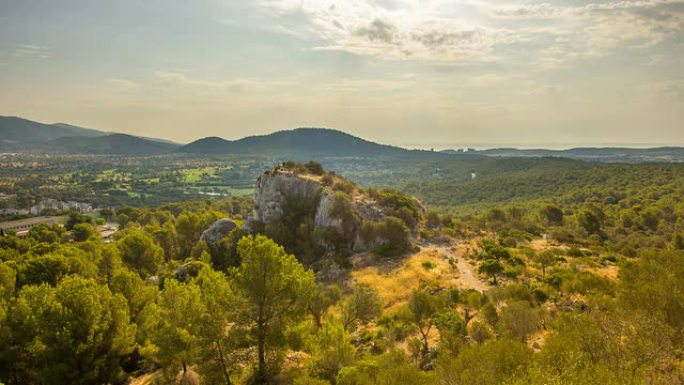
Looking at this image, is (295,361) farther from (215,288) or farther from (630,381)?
(630,381)

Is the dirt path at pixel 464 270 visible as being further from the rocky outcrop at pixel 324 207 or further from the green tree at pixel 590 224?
the green tree at pixel 590 224

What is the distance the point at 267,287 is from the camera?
23.7m

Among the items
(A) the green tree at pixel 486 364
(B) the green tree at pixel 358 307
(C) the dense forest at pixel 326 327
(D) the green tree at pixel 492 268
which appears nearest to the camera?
(A) the green tree at pixel 486 364

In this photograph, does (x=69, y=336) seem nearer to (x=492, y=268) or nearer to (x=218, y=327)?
(x=218, y=327)

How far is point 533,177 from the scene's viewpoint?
182125mm

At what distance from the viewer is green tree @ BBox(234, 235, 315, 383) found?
2358cm

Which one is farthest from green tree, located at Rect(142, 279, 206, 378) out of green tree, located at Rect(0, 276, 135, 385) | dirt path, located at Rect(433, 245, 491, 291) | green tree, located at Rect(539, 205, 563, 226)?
green tree, located at Rect(539, 205, 563, 226)

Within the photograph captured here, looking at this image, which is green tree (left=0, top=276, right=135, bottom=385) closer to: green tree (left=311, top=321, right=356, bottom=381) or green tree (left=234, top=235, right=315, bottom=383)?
green tree (left=234, top=235, right=315, bottom=383)

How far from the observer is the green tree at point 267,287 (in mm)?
23578

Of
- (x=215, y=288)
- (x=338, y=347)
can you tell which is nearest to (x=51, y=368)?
(x=215, y=288)

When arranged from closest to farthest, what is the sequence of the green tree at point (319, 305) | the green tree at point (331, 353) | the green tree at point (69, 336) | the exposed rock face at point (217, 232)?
1. the green tree at point (331, 353)
2. the green tree at point (69, 336)
3. the green tree at point (319, 305)
4. the exposed rock face at point (217, 232)

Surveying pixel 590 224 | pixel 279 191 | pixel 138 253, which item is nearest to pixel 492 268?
pixel 279 191

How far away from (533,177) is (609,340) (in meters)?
185

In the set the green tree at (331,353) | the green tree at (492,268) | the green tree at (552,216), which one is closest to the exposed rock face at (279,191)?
the green tree at (492,268)
